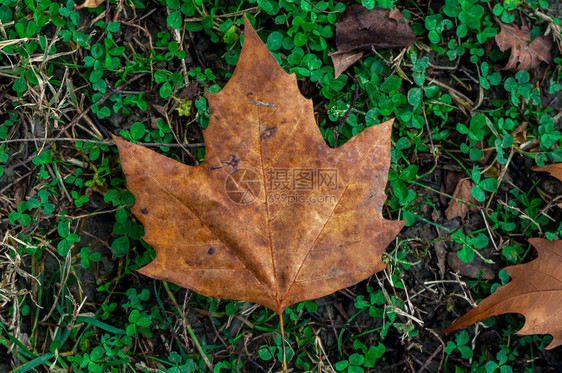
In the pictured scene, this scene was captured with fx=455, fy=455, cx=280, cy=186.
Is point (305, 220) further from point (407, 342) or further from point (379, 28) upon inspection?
point (379, 28)

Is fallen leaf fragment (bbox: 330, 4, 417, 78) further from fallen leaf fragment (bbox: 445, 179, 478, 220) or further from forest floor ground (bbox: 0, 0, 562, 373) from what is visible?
fallen leaf fragment (bbox: 445, 179, 478, 220)

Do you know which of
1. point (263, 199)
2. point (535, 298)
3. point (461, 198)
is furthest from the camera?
point (461, 198)

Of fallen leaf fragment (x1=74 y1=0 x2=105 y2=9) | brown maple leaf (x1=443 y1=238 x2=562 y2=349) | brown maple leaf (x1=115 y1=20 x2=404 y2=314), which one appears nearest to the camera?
brown maple leaf (x1=115 y1=20 x2=404 y2=314)

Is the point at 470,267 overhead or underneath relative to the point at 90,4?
underneath

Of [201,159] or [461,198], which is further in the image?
[461,198]

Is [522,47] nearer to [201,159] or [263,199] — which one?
[263,199]

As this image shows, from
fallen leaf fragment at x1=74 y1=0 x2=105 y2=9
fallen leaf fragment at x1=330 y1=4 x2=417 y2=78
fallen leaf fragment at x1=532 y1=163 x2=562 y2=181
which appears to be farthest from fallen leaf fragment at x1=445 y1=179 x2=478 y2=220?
fallen leaf fragment at x1=74 y1=0 x2=105 y2=9

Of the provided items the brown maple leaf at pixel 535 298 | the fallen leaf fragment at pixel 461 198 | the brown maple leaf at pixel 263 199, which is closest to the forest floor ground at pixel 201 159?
the fallen leaf fragment at pixel 461 198

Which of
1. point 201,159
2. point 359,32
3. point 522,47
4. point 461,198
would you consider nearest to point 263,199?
point 201,159
